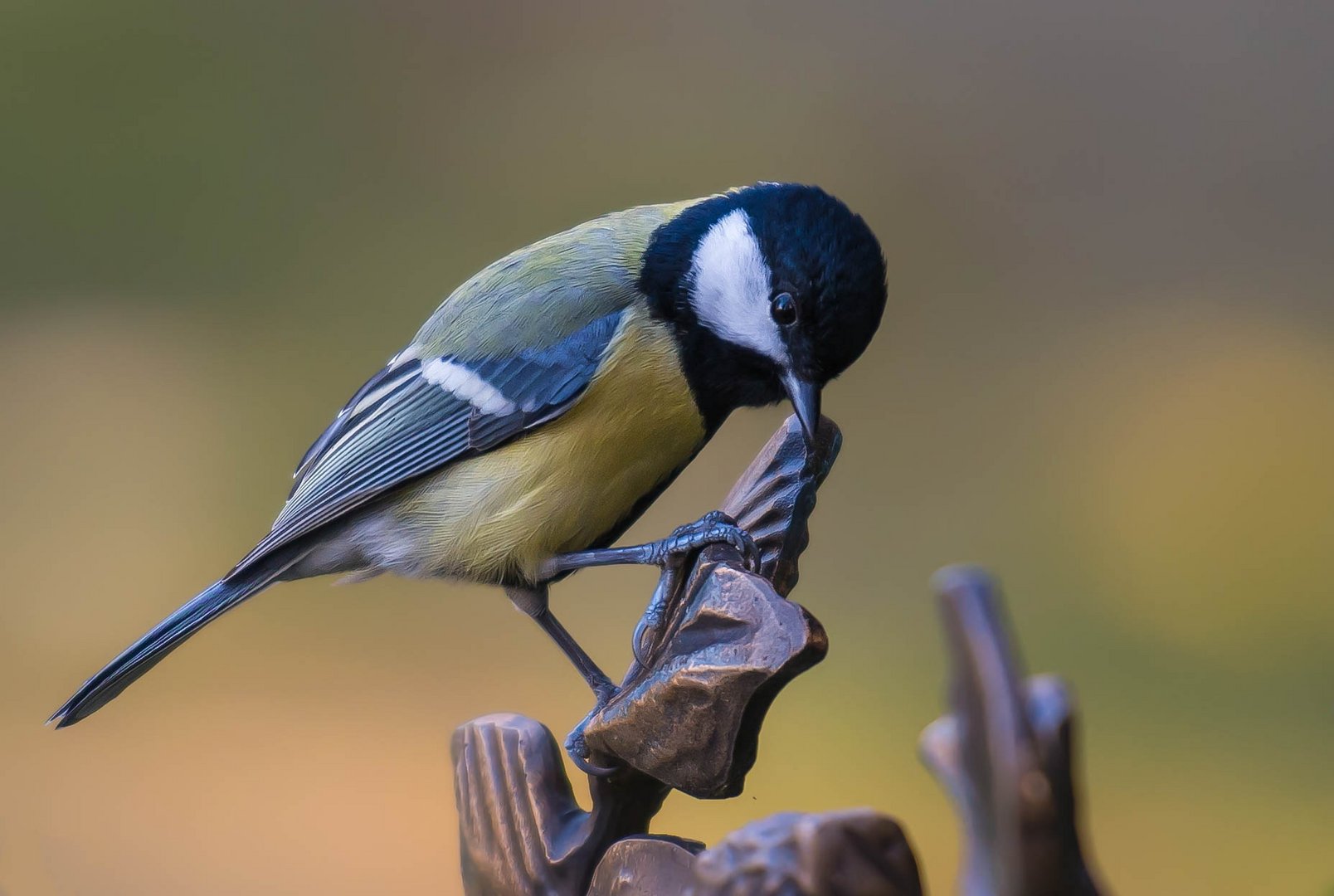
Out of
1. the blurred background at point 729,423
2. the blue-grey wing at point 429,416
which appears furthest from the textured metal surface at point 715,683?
the blurred background at point 729,423

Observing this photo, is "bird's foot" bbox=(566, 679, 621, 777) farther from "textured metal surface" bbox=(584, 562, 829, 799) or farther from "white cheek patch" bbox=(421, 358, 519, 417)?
"white cheek patch" bbox=(421, 358, 519, 417)

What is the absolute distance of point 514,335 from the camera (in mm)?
905

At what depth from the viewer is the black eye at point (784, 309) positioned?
796 mm

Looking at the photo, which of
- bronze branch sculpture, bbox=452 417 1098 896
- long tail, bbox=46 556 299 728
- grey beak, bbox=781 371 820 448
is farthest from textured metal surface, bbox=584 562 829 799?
long tail, bbox=46 556 299 728

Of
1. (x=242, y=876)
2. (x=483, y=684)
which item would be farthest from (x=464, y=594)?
(x=242, y=876)

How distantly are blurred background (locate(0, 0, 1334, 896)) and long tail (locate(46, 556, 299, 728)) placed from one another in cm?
79

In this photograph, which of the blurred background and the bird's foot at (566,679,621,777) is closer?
the bird's foot at (566,679,621,777)

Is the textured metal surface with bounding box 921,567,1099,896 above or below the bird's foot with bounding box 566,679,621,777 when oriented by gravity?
above

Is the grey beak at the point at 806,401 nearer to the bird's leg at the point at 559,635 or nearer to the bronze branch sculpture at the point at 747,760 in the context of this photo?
the bronze branch sculpture at the point at 747,760

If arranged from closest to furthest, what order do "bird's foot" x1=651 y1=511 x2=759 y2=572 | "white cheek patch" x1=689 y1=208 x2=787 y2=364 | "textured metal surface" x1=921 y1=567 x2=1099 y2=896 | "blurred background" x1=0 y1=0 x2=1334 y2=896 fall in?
"textured metal surface" x1=921 y1=567 x2=1099 y2=896 → "bird's foot" x1=651 y1=511 x2=759 y2=572 → "white cheek patch" x1=689 y1=208 x2=787 y2=364 → "blurred background" x1=0 y1=0 x2=1334 y2=896

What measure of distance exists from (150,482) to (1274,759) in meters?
1.60

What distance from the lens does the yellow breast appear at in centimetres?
86

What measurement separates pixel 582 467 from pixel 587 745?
0.73 feet

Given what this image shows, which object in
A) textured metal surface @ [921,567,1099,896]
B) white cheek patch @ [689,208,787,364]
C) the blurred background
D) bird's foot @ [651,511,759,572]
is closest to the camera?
textured metal surface @ [921,567,1099,896]
